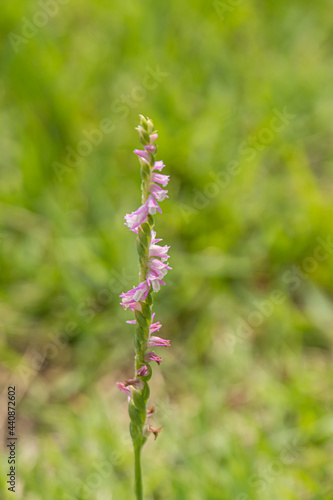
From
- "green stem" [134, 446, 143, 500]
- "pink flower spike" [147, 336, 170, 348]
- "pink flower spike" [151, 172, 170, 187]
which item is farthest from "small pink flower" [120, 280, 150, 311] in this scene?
"green stem" [134, 446, 143, 500]

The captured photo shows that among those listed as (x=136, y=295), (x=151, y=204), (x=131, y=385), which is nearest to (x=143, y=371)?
(x=131, y=385)

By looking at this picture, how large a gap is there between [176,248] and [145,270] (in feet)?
6.51

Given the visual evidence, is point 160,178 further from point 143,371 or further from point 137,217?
point 143,371

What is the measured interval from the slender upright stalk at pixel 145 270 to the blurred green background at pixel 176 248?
2.72 ft

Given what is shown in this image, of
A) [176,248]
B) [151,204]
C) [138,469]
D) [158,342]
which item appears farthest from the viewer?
[176,248]

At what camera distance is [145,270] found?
1.49 m

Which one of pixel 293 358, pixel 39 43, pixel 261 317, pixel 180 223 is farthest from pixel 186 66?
pixel 293 358

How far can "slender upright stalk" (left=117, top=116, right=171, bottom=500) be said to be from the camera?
1429 millimetres

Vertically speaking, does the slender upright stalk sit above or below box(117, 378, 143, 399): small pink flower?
above

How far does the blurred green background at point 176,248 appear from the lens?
2.62 meters

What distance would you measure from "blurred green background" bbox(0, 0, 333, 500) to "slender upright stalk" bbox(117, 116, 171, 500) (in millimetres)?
829

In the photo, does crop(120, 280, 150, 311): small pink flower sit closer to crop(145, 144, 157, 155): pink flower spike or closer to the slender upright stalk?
the slender upright stalk

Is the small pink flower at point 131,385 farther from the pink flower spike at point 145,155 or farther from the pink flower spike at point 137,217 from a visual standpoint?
the pink flower spike at point 145,155

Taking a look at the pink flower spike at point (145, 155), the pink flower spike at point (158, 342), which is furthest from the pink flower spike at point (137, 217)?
the pink flower spike at point (158, 342)
